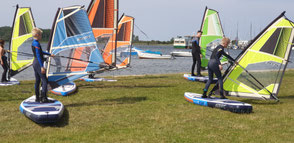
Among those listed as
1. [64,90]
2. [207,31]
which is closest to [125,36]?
[207,31]

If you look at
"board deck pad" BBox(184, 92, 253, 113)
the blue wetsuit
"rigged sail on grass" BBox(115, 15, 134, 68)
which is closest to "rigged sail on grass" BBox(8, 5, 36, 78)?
"rigged sail on grass" BBox(115, 15, 134, 68)

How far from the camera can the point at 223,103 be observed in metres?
9.27

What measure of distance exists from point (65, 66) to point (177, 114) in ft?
14.5

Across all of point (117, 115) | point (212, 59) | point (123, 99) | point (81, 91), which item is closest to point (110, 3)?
point (81, 91)

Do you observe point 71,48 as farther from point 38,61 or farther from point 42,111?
point 42,111

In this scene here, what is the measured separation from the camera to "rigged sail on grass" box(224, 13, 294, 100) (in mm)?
10461

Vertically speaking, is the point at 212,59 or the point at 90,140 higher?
the point at 212,59

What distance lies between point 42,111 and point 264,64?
7.36 meters

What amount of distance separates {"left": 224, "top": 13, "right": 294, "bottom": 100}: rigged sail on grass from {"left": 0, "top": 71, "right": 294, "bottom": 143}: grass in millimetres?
550

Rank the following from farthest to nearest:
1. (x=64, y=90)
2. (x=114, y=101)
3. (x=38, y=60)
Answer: (x=64, y=90)
(x=114, y=101)
(x=38, y=60)

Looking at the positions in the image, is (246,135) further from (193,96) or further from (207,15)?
(207,15)

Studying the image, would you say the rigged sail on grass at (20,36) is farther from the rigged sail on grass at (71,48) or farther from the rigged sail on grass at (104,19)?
the rigged sail on grass at (71,48)

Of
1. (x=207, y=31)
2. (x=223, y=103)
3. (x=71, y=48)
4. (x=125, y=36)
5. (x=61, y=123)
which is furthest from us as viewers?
(x=125, y=36)

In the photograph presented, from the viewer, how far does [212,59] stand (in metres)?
10.1
